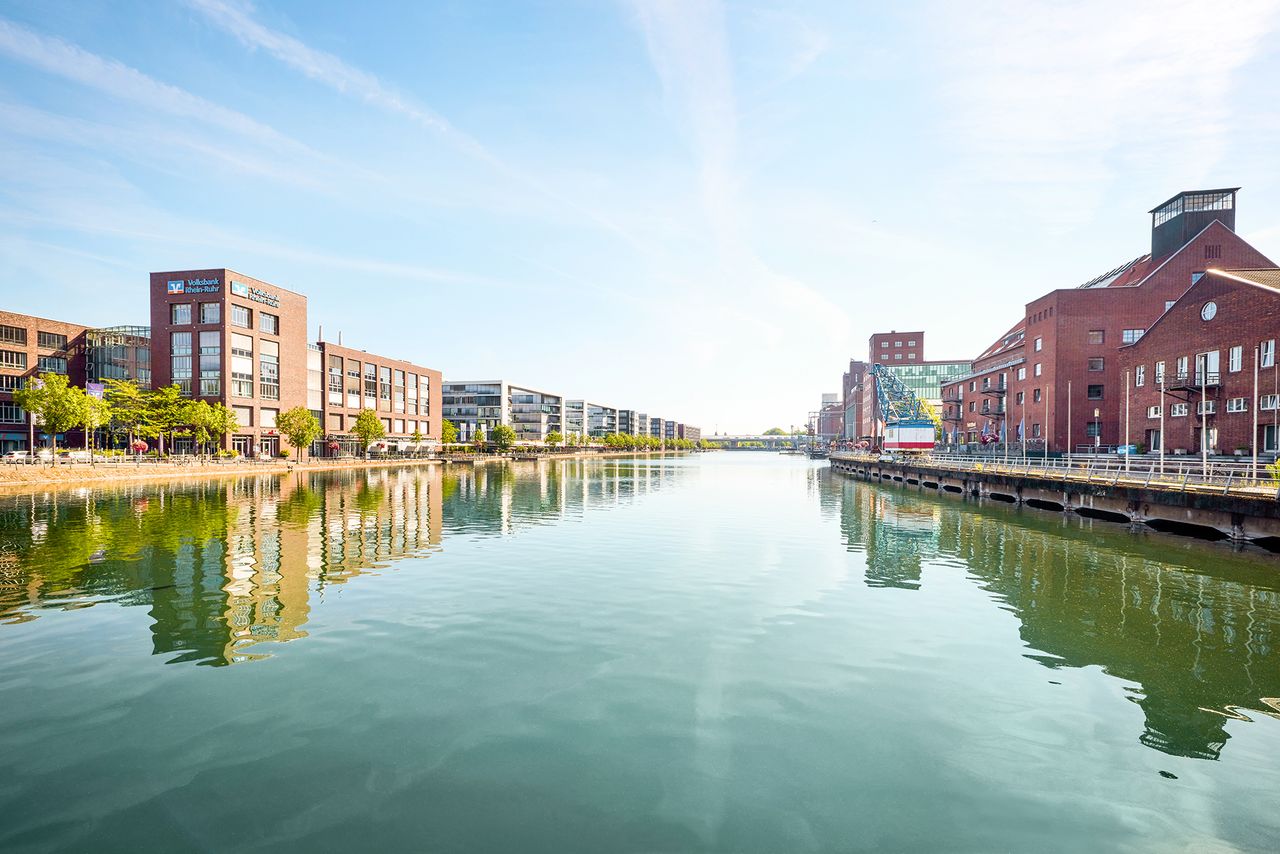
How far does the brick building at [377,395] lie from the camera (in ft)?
387

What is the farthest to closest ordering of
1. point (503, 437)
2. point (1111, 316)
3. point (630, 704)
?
point (503, 437)
point (1111, 316)
point (630, 704)

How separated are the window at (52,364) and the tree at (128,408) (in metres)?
16.3

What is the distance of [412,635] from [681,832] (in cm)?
918

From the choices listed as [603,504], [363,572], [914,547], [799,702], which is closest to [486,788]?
[799,702]

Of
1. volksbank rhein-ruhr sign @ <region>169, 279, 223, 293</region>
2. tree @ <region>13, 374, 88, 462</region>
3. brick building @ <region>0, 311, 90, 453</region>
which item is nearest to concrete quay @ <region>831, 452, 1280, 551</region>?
tree @ <region>13, 374, 88, 462</region>

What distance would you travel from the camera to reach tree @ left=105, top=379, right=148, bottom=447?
269ft

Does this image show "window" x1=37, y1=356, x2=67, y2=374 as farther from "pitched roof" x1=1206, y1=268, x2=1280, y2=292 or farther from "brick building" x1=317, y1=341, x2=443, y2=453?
"pitched roof" x1=1206, y1=268, x2=1280, y2=292

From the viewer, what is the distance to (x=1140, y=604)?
17.7 meters

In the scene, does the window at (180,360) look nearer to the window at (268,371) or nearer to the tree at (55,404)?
the window at (268,371)

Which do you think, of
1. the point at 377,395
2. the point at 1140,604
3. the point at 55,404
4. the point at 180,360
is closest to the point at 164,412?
the point at 180,360

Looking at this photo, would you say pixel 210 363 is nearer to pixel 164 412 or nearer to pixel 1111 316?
pixel 164 412

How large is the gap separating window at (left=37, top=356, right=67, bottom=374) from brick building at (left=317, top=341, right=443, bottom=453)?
35617mm

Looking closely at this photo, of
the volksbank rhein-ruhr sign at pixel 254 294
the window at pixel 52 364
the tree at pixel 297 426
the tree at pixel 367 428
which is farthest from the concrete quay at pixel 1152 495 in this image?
the window at pixel 52 364

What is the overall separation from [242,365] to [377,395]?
36.4 m
